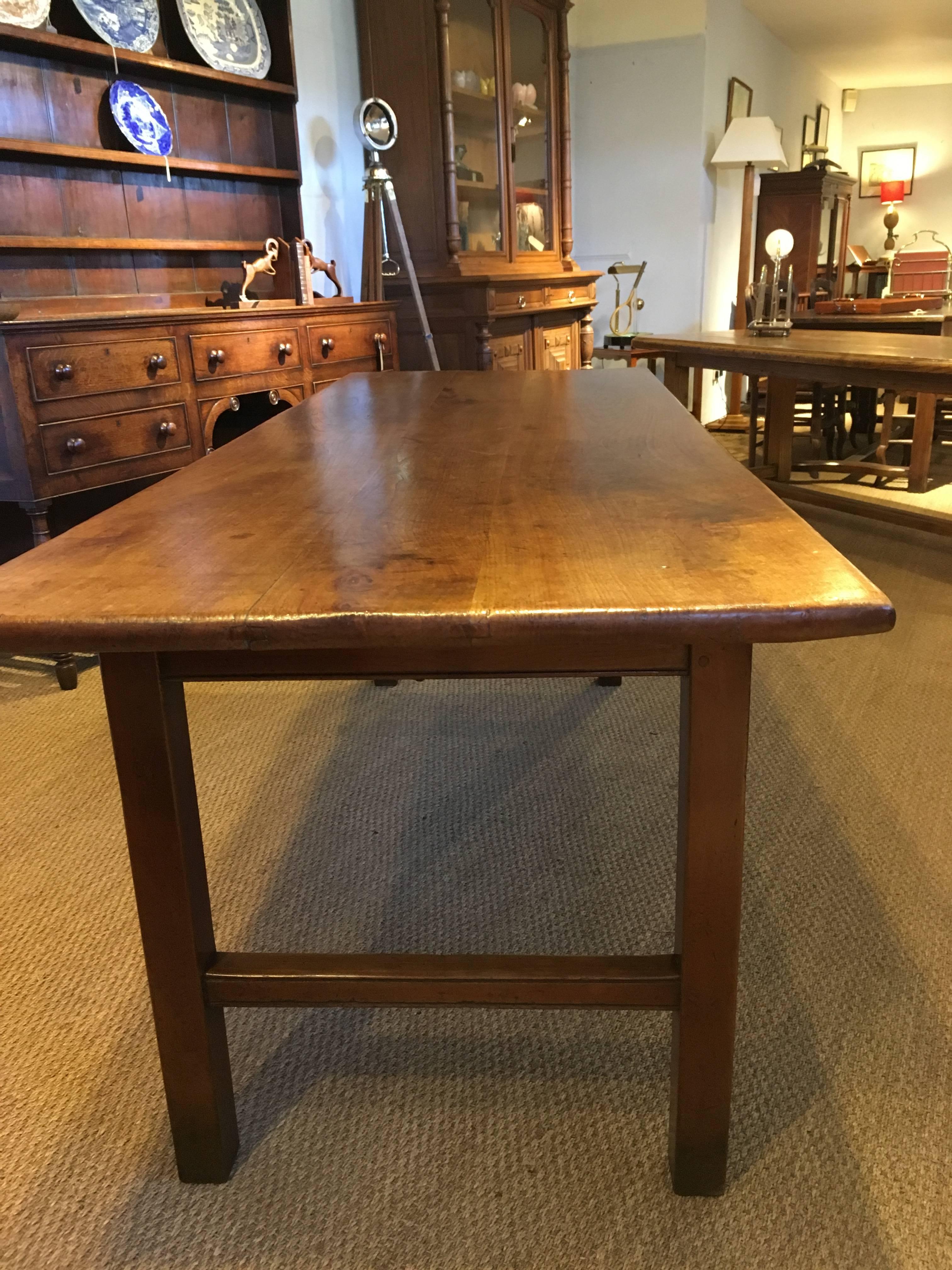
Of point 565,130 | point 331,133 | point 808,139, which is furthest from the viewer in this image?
point 808,139

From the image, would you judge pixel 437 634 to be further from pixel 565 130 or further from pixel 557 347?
pixel 565 130

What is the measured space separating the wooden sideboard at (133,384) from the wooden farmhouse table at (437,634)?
111 cm

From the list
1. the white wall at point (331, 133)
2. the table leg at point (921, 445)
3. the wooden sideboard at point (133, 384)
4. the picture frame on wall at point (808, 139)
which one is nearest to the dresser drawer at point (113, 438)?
the wooden sideboard at point (133, 384)

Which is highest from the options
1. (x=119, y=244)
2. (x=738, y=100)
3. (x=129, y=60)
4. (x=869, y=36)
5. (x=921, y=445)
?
(x=869, y=36)

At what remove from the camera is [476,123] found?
3.58 meters

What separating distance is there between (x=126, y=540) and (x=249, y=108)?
271cm

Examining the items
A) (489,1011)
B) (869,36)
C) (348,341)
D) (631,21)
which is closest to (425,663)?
(489,1011)

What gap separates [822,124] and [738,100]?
2.85m

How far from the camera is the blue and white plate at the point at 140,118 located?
2.53 meters

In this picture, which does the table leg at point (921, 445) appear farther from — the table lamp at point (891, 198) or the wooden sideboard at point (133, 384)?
the table lamp at point (891, 198)

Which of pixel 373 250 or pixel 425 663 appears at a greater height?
pixel 373 250

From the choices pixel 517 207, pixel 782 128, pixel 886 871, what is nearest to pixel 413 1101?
pixel 886 871

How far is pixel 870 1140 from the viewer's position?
3.05 ft

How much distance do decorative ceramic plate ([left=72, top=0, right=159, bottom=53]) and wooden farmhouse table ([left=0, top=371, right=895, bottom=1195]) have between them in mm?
2026
